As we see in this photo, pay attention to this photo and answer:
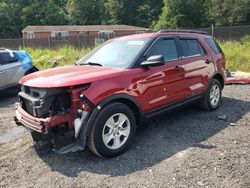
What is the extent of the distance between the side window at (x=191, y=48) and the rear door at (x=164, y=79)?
0.81 feet

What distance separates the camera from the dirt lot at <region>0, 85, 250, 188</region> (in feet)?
14.0

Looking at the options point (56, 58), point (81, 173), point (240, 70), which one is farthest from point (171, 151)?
point (56, 58)

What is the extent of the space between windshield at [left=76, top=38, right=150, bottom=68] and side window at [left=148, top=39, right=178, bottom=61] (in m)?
0.19

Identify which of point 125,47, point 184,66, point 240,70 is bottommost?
point 240,70

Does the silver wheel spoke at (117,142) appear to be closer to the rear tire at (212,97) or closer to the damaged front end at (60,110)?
the damaged front end at (60,110)

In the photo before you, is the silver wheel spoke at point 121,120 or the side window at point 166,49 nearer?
the silver wheel spoke at point 121,120

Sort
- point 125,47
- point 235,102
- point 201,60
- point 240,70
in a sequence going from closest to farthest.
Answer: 1. point 125,47
2. point 201,60
3. point 235,102
4. point 240,70

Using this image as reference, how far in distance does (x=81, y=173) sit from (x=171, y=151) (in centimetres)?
142

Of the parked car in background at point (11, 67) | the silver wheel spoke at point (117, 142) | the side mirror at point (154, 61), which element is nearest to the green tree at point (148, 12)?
the parked car in background at point (11, 67)

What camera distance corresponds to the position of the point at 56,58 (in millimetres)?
16516

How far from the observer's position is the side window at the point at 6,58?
32.4 ft

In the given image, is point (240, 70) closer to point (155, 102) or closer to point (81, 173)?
point (155, 102)

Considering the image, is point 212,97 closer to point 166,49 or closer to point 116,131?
point 166,49

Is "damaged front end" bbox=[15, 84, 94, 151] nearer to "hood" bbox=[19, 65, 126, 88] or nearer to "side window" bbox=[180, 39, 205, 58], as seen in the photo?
"hood" bbox=[19, 65, 126, 88]
